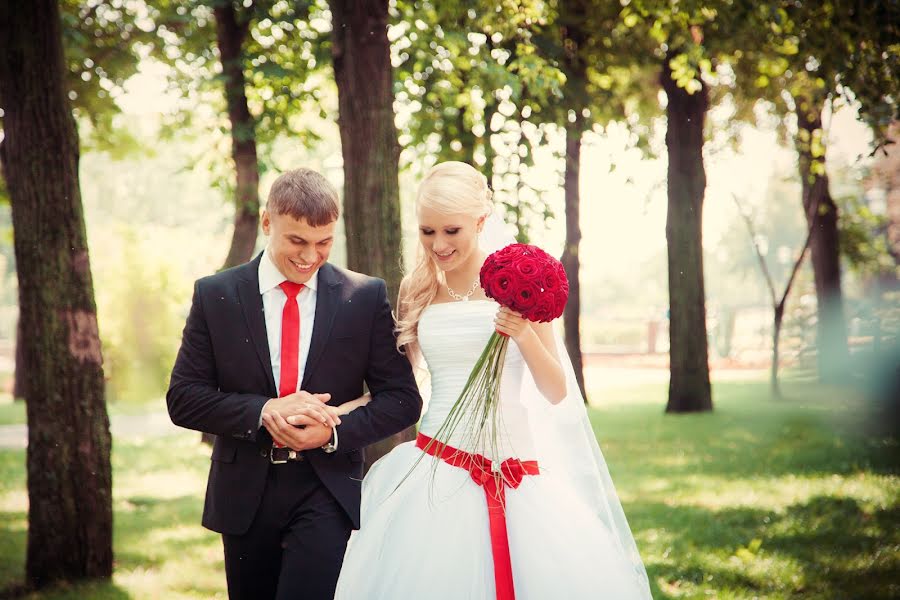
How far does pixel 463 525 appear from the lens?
12.8 ft

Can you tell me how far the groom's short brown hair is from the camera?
3.59 m

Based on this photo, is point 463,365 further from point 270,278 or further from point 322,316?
point 270,278

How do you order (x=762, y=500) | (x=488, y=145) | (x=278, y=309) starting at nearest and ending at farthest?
(x=278, y=309) → (x=762, y=500) → (x=488, y=145)

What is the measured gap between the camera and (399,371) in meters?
3.91

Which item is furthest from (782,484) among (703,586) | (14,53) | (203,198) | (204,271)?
(203,198)

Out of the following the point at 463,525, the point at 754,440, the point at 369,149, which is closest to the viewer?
the point at 463,525

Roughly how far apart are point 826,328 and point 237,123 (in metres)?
13.1

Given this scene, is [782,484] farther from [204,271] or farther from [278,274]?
[204,271]

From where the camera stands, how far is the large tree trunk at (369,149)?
587 cm

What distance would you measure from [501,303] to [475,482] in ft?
2.87

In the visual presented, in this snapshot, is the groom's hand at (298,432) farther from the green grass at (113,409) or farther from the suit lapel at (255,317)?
the green grass at (113,409)

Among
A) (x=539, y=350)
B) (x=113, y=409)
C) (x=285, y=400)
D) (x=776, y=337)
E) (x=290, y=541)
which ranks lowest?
(x=113, y=409)

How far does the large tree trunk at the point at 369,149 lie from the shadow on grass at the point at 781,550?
255 cm

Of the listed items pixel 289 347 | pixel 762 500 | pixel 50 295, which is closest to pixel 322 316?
pixel 289 347
